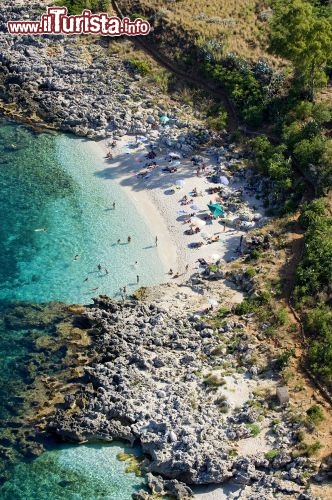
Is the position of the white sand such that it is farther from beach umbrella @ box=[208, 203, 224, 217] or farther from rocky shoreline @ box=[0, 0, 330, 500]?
rocky shoreline @ box=[0, 0, 330, 500]

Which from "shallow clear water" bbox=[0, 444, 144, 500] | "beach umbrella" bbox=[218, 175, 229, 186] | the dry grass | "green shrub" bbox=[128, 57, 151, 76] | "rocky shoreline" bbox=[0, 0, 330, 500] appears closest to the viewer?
"shallow clear water" bbox=[0, 444, 144, 500]

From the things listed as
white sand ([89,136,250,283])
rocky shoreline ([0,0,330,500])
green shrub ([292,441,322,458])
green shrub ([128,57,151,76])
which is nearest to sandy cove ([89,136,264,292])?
white sand ([89,136,250,283])

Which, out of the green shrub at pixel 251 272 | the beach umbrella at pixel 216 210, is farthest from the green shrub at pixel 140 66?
the green shrub at pixel 251 272

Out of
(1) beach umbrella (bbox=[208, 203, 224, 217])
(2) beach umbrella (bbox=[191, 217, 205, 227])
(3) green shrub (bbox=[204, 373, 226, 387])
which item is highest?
(1) beach umbrella (bbox=[208, 203, 224, 217])

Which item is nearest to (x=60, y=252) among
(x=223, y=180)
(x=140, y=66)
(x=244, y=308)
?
(x=223, y=180)

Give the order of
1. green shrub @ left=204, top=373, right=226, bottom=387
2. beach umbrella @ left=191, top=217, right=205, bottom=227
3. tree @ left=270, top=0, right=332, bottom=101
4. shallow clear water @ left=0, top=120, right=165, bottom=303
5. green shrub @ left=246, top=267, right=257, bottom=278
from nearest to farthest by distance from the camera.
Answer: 1. green shrub @ left=204, top=373, right=226, bottom=387
2. green shrub @ left=246, top=267, right=257, bottom=278
3. shallow clear water @ left=0, top=120, right=165, bottom=303
4. beach umbrella @ left=191, top=217, right=205, bottom=227
5. tree @ left=270, top=0, right=332, bottom=101

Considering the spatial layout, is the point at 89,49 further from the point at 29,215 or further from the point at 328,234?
the point at 328,234

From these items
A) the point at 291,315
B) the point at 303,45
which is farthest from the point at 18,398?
the point at 303,45

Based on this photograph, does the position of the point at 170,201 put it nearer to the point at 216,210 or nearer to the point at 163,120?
the point at 216,210
